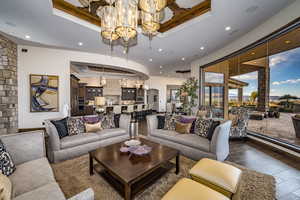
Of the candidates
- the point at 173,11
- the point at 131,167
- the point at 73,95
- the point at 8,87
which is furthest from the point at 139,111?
the point at 131,167

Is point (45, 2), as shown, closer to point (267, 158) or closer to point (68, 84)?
point (68, 84)

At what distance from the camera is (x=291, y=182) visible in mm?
1976

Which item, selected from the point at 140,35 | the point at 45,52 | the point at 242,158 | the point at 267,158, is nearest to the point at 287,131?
the point at 267,158

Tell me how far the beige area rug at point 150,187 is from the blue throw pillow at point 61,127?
0.64 m

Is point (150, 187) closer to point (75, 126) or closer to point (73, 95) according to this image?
point (75, 126)

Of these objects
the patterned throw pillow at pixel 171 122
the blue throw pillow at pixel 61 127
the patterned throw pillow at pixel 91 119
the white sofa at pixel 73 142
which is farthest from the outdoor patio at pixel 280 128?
the blue throw pillow at pixel 61 127

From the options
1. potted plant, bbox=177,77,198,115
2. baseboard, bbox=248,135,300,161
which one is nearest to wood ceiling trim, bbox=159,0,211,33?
potted plant, bbox=177,77,198,115

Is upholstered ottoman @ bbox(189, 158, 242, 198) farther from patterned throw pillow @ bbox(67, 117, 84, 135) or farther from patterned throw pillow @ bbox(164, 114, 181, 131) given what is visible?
patterned throw pillow @ bbox(67, 117, 84, 135)

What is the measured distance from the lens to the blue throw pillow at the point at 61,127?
2.73 metres

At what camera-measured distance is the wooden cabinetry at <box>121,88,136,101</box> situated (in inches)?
392

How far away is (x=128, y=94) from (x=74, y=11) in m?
7.41

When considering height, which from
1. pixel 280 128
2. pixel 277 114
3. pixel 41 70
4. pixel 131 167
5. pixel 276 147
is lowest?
pixel 276 147

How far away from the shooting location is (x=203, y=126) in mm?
2926

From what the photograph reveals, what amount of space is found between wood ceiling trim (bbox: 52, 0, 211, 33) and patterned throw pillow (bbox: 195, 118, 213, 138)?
2526mm
